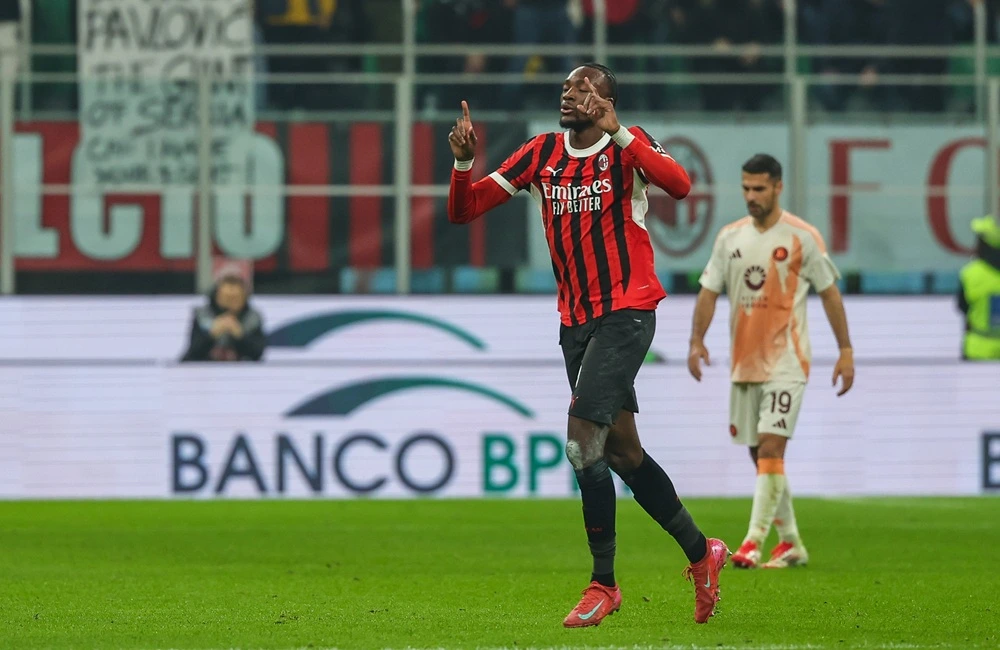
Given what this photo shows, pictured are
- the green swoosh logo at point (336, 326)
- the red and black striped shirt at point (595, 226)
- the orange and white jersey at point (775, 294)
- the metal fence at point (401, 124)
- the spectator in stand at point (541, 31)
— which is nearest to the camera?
the red and black striped shirt at point (595, 226)

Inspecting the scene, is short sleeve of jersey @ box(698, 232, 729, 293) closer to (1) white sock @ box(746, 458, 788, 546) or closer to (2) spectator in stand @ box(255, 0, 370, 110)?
(1) white sock @ box(746, 458, 788, 546)

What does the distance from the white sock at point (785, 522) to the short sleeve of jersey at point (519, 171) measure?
2923mm

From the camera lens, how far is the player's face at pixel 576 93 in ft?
21.0

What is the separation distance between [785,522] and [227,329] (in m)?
6.73

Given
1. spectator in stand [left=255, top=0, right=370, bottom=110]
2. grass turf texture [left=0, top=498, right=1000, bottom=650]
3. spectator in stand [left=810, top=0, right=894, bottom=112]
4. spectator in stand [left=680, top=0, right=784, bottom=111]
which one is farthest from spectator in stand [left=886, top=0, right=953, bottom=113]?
grass turf texture [left=0, top=498, right=1000, bottom=650]

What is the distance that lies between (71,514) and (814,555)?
17.7 feet

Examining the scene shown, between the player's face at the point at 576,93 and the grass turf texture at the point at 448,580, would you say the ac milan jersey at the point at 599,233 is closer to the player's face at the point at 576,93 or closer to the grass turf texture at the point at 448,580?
the player's face at the point at 576,93

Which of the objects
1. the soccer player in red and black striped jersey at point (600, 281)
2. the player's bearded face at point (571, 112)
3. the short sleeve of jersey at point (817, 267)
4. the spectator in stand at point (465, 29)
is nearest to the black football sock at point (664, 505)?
the soccer player in red and black striped jersey at point (600, 281)

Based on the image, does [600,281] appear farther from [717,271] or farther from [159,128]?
[159,128]

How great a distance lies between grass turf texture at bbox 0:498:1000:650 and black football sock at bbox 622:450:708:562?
277 millimetres

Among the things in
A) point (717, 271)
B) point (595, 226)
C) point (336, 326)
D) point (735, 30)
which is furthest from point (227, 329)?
point (595, 226)

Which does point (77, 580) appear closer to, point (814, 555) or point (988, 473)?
point (814, 555)

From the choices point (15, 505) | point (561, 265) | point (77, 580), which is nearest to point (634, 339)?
point (561, 265)

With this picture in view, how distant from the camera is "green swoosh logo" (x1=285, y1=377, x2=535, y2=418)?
1429cm
